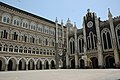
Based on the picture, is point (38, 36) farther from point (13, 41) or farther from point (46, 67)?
point (46, 67)

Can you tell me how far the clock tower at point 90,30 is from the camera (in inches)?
1476

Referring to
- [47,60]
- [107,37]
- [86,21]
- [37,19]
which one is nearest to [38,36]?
[37,19]

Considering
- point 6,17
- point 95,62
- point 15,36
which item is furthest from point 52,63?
point 6,17

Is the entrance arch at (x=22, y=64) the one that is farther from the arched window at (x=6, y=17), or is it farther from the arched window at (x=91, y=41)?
the arched window at (x=91, y=41)

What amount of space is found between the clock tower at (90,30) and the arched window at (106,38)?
269 cm

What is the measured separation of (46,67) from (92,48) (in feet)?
57.3

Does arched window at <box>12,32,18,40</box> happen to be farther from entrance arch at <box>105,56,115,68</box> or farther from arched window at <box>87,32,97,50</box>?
entrance arch at <box>105,56,115,68</box>

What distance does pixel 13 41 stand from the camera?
104 feet

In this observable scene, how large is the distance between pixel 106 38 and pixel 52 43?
60.9 ft

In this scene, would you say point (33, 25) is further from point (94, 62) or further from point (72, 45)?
point (94, 62)

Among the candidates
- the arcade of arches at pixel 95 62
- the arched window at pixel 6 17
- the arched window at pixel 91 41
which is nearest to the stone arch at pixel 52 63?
the arcade of arches at pixel 95 62

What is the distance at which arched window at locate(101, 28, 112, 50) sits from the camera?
33.7 metres

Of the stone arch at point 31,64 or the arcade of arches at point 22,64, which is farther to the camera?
the stone arch at point 31,64

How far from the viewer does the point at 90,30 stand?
39.2 m
